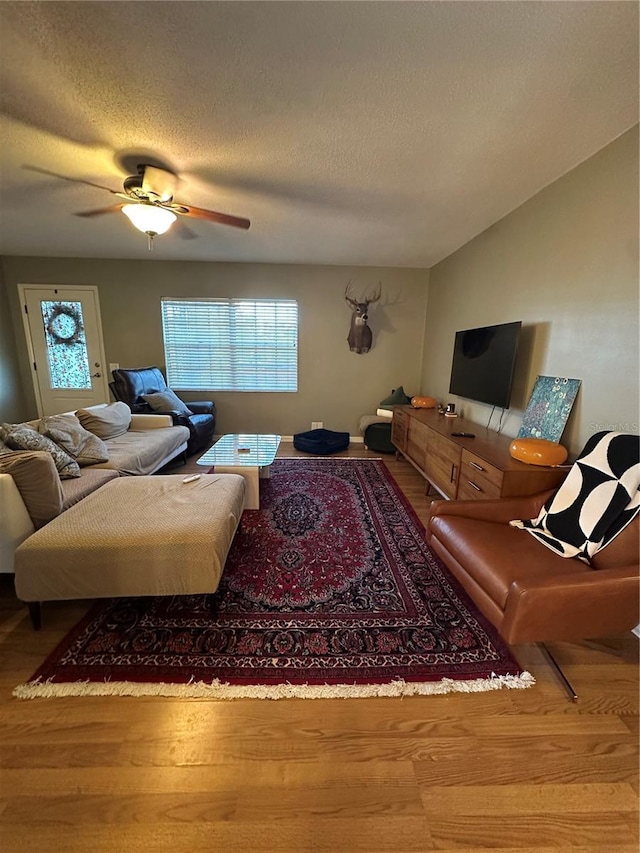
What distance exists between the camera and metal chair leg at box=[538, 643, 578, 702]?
1271mm

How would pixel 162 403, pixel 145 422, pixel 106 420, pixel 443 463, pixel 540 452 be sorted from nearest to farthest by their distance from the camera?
pixel 540 452 → pixel 443 463 → pixel 106 420 → pixel 145 422 → pixel 162 403

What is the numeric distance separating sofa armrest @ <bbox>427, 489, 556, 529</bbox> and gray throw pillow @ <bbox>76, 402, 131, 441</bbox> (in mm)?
3006

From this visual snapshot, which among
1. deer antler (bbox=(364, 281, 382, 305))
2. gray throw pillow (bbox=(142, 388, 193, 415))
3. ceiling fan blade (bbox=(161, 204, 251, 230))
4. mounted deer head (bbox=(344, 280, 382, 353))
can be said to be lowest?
gray throw pillow (bbox=(142, 388, 193, 415))

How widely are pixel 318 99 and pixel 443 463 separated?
2450mm

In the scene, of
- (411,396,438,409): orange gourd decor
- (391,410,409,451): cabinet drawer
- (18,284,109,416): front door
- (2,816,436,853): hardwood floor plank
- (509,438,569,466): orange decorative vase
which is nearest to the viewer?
(2,816,436,853): hardwood floor plank

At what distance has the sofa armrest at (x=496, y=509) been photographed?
1.76 meters

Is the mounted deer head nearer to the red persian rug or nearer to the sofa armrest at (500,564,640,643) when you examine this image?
the red persian rug

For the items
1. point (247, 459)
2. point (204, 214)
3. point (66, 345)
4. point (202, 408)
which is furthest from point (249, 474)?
point (66, 345)

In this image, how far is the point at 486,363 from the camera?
276 cm

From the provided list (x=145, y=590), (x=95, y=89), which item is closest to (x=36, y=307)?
(x=95, y=89)

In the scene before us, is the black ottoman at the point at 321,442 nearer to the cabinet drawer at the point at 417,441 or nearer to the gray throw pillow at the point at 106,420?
the cabinet drawer at the point at 417,441

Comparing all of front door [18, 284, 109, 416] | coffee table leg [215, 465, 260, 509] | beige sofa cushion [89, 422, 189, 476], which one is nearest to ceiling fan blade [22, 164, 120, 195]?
beige sofa cushion [89, 422, 189, 476]

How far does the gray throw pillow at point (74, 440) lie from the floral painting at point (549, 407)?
3238mm

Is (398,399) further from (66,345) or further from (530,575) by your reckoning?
(66,345)
